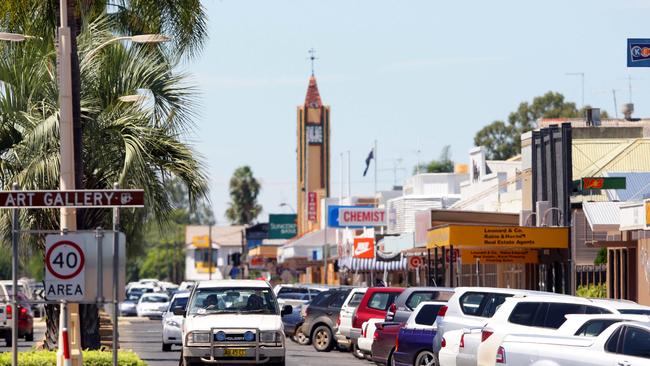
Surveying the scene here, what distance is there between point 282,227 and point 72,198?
119m

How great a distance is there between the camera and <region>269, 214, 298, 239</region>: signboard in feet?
441

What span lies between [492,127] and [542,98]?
6531 millimetres

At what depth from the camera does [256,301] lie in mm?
25609

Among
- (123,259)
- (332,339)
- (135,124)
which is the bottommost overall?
(332,339)

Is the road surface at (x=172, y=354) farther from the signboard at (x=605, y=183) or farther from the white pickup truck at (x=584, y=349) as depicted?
the white pickup truck at (x=584, y=349)

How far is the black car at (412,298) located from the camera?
28062 millimetres

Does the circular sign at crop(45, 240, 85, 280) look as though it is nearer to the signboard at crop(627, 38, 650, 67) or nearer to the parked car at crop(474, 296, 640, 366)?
the parked car at crop(474, 296, 640, 366)

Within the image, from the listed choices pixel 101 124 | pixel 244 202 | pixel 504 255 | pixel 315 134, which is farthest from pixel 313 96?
pixel 101 124

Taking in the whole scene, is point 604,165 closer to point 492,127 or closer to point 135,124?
point 135,124

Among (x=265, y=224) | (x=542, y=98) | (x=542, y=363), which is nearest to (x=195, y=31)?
(x=542, y=363)

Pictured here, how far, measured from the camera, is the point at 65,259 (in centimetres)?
1650

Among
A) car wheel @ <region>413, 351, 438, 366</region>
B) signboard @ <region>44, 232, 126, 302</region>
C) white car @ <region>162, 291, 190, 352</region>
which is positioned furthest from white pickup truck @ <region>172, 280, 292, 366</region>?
white car @ <region>162, 291, 190, 352</region>

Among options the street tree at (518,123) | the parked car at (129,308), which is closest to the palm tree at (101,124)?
the parked car at (129,308)

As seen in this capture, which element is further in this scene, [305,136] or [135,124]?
[305,136]
